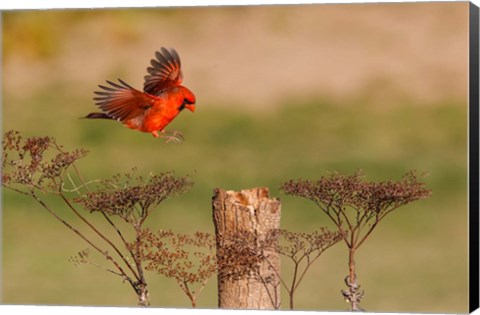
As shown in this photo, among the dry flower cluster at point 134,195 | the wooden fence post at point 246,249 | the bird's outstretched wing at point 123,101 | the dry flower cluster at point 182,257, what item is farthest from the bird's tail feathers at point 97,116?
the wooden fence post at point 246,249

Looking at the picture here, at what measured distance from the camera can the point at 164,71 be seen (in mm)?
8672

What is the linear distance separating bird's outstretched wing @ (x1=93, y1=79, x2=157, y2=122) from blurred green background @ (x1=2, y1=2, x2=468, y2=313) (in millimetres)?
95

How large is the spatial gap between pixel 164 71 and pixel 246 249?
4.28ft

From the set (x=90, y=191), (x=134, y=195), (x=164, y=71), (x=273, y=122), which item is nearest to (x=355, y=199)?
(x=273, y=122)

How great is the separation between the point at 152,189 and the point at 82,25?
3.99 ft

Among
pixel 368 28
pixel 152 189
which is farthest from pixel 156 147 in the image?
pixel 368 28

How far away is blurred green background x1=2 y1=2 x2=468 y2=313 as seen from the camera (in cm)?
827

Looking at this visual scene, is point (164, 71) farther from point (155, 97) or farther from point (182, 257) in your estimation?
point (182, 257)

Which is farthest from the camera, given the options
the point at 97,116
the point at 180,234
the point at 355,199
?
the point at 97,116

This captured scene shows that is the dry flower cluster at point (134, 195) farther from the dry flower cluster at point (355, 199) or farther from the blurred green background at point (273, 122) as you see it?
the dry flower cluster at point (355, 199)

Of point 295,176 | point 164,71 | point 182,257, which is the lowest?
point 182,257

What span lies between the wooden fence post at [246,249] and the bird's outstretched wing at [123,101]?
0.77 metres

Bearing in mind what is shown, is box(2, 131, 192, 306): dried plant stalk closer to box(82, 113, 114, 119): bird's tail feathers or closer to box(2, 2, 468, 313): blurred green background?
box(2, 2, 468, 313): blurred green background

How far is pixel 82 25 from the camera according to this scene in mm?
8789
